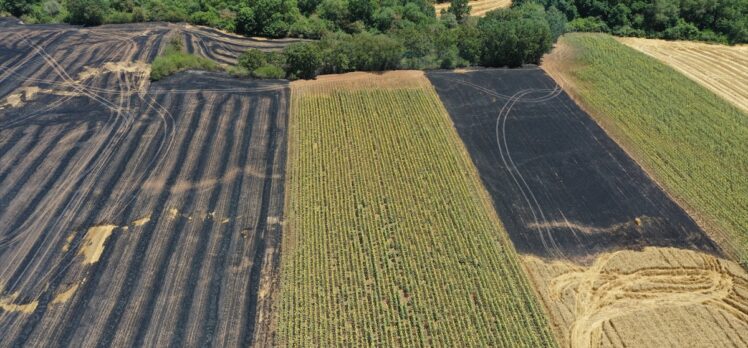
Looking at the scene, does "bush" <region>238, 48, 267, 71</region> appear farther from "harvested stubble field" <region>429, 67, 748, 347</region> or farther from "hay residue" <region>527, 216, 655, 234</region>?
"hay residue" <region>527, 216, 655, 234</region>

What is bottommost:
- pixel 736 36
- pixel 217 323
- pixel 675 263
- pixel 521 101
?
pixel 217 323

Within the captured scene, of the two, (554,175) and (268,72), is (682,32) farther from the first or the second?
(268,72)

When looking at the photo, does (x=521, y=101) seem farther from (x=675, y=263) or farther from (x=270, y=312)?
(x=270, y=312)

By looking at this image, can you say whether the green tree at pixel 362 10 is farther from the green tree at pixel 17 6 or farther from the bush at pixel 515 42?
the green tree at pixel 17 6

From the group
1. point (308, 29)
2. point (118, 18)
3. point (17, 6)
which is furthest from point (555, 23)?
point (17, 6)

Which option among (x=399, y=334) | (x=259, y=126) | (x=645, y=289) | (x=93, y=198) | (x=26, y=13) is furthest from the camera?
(x=26, y=13)

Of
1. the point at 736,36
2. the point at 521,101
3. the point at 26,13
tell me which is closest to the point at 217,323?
the point at 521,101

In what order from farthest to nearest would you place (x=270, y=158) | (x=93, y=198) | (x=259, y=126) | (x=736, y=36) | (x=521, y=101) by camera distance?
1. (x=736, y=36)
2. (x=521, y=101)
3. (x=259, y=126)
4. (x=270, y=158)
5. (x=93, y=198)
